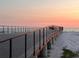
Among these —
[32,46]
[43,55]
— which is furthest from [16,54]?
[43,55]

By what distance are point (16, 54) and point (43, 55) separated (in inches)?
557

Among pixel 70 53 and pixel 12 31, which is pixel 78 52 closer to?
pixel 70 53

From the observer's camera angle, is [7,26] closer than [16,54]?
No

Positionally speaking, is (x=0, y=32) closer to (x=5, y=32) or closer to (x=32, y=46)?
(x=5, y=32)

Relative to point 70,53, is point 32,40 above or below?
above

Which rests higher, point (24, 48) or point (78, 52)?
point (24, 48)

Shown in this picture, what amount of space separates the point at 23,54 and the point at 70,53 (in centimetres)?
2418

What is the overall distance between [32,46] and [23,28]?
21933 millimetres

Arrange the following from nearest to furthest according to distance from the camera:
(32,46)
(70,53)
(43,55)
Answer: (32,46)
(43,55)
(70,53)

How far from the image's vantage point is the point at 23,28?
35500 mm

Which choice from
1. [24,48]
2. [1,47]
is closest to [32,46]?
[1,47]

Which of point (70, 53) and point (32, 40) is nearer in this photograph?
point (32, 40)

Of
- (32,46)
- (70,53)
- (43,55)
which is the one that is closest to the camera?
(32,46)

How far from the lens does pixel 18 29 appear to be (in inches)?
1406
